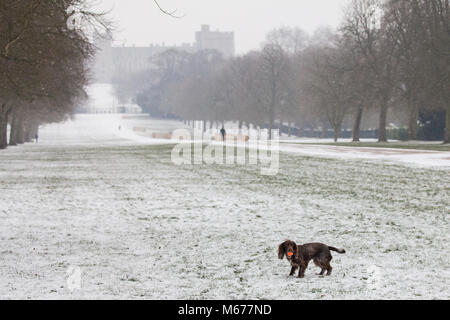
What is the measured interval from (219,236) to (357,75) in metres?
47.6

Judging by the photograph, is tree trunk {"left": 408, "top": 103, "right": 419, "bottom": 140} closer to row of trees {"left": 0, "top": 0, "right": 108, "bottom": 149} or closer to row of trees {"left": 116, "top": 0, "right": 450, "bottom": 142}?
row of trees {"left": 116, "top": 0, "right": 450, "bottom": 142}

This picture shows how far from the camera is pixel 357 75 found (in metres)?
55.8

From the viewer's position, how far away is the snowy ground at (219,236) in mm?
7492

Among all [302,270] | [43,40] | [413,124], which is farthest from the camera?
[413,124]

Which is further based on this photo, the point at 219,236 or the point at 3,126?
the point at 3,126

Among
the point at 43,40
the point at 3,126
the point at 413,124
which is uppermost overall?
the point at 43,40

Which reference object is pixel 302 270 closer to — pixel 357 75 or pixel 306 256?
pixel 306 256

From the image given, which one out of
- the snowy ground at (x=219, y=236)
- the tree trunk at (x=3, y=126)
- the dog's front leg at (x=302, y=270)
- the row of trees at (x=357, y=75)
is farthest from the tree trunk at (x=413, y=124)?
the dog's front leg at (x=302, y=270)

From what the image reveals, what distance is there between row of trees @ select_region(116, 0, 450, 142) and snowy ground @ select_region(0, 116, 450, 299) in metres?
28.0

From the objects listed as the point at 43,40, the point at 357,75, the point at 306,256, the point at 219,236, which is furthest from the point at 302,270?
the point at 357,75

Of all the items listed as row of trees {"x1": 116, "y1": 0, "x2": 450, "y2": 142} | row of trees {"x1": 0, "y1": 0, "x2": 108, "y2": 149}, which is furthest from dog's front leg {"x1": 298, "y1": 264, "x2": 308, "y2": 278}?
row of trees {"x1": 116, "y1": 0, "x2": 450, "y2": 142}

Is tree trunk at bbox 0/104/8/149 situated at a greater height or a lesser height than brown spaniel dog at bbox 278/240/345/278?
greater

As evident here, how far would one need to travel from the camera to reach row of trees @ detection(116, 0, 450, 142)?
4628 centimetres
